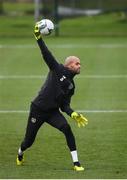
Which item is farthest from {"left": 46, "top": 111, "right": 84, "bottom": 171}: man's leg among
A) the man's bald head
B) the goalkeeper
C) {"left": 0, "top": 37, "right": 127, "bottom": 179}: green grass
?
the man's bald head

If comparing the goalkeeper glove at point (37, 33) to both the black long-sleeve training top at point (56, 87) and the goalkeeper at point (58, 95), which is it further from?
the black long-sleeve training top at point (56, 87)

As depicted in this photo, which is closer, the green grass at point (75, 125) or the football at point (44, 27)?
the football at point (44, 27)

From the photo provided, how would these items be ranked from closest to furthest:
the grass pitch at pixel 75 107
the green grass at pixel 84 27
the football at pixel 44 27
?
the football at pixel 44 27 → the grass pitch at pixel 75 107 → the green grass at pixel 84 27

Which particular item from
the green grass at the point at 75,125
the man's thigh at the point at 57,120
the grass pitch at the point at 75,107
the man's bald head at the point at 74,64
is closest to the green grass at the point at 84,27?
the grass pitch at the point at 75,107

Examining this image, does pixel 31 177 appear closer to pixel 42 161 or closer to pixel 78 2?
pixel 42 161

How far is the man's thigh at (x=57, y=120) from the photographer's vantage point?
38.4 ft

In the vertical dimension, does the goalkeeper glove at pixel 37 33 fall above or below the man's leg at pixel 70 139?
above

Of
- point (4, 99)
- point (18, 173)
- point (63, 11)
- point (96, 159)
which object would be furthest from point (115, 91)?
point (63, 11)

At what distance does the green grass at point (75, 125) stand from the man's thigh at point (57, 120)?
0.67m

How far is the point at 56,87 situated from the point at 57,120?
0.51 meters

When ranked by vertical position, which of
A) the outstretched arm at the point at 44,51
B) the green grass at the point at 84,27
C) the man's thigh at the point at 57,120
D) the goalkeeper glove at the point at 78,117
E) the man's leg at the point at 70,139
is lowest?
the green grass at the point at 84,27

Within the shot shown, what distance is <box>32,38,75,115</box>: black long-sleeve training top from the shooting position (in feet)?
38.0

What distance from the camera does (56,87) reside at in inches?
459

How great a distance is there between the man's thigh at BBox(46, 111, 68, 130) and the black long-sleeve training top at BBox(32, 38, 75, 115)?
0.14m
